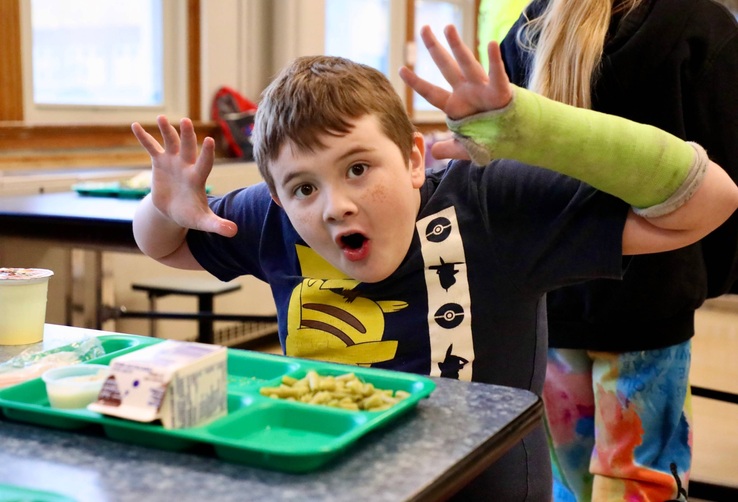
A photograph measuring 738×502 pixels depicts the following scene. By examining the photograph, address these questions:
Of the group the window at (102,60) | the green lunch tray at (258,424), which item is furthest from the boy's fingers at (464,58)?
the window at (102,60)

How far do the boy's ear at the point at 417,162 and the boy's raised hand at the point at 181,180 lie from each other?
0.80 feet

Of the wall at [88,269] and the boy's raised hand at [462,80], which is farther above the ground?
the boy's raised hand at [462,80]

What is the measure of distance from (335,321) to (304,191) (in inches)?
6.7

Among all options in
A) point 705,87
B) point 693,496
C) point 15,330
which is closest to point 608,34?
point 705,87

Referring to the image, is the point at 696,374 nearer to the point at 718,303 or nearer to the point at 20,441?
the point at 718,303

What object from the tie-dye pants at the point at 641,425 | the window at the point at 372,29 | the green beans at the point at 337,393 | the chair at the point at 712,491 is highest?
the window at the point at 372,29

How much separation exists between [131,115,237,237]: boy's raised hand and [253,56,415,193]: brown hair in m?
0.08

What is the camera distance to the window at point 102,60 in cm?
325

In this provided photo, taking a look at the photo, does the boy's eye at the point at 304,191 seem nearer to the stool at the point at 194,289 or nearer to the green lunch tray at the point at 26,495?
the green lunch tray at the point at 26,495

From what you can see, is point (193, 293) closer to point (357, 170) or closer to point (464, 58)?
point (357, 170)

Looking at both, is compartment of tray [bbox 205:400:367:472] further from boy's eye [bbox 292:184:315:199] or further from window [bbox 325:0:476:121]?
window [bbox 325:0:476:121]

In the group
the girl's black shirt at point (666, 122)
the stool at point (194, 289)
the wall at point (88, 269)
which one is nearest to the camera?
the girl's black shirt at point (666, 122)

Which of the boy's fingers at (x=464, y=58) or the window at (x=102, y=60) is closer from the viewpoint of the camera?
the boy's fingers at (x=464, y=58)

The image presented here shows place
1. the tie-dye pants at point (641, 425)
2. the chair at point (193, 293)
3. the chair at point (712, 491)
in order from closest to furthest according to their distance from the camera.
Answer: the tie-dye pants at point (641, 425) < the chair at point (712, 491) < the chair at point (193, 293)
